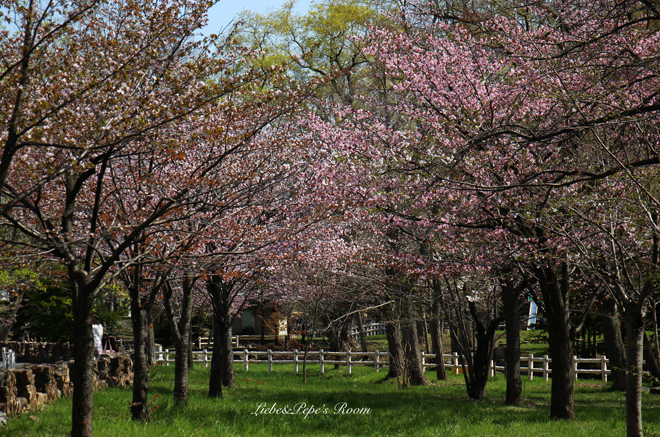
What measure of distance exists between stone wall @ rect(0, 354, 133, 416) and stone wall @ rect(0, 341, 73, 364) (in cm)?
568

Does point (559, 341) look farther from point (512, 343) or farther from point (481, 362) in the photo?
point (481, 362)

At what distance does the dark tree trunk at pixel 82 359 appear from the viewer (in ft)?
20.8

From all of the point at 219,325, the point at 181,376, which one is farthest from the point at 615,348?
the point at 181,376

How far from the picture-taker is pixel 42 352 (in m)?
19.9

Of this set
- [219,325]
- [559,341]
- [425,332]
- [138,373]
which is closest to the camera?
[138,373]

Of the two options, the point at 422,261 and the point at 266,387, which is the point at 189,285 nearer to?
the point at 422,261

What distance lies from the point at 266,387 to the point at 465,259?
7427 mm

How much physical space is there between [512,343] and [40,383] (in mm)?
9616

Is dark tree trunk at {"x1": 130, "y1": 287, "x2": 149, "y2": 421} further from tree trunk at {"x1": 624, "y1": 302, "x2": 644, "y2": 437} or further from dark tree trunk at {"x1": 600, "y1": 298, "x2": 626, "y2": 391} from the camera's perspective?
dark tree trunk at {"x1": 600, "y1": 298, "x2": 626, "y2": 391}

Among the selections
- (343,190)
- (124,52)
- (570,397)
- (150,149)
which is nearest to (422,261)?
(343,190)

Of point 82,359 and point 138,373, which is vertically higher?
point 82,359

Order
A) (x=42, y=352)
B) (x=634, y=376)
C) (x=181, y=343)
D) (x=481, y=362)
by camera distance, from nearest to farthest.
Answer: (x=634, y=376) < (x=181, y=343) < (x=481, y=362) < (x=42, y=352)

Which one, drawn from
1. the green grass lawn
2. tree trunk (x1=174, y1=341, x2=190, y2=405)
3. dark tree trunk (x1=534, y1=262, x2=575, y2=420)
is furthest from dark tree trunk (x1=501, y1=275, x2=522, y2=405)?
tree trunk (x1=174, y1=341, x2=190, y2=405)

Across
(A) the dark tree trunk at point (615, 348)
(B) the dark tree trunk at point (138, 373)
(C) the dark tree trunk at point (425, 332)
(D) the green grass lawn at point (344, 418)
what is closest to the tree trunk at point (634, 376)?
(D) the green grass lawn at point (344, 418)
